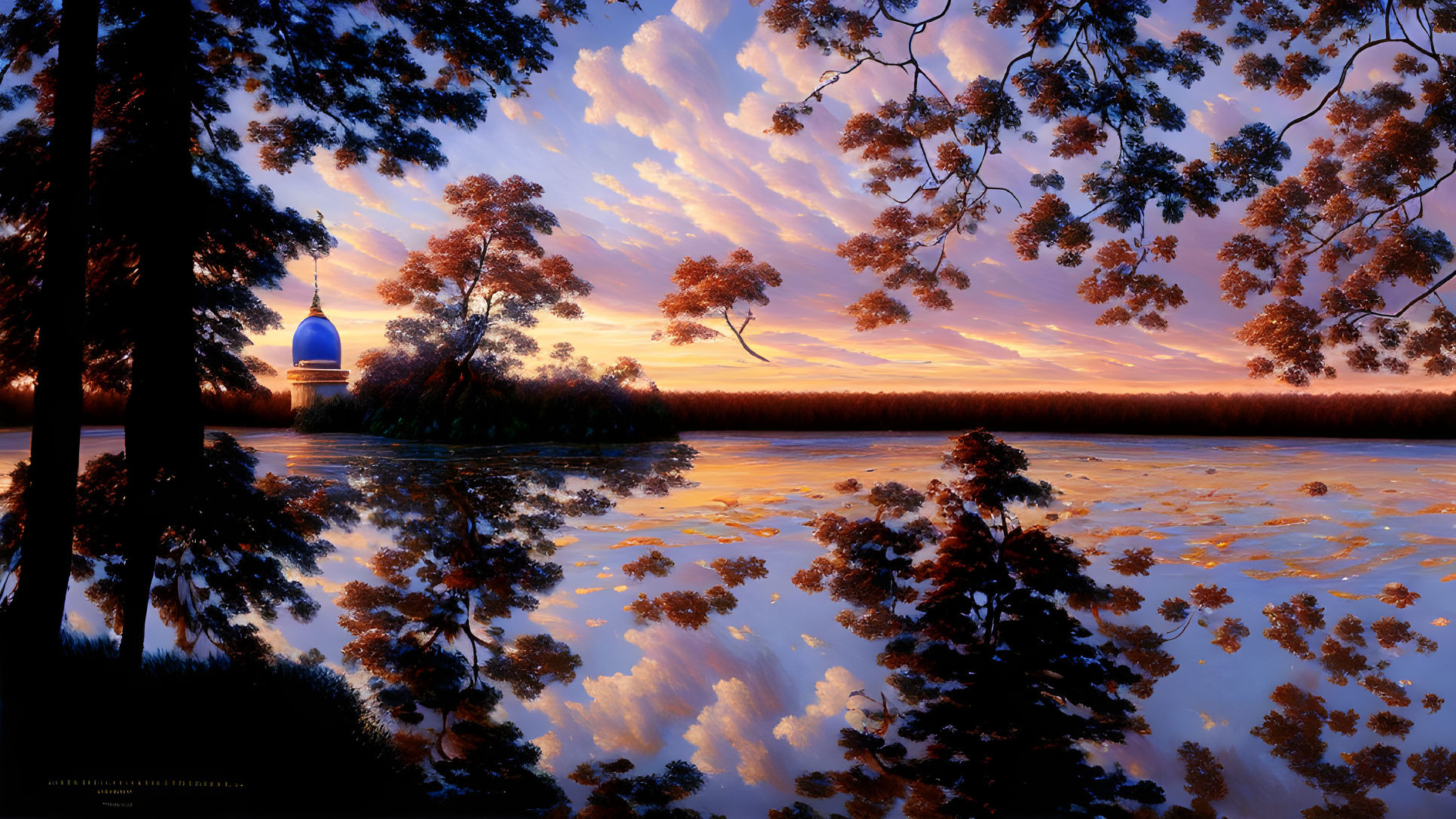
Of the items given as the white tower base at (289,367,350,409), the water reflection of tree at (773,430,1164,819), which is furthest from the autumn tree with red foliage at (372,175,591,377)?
the water reflection of tree at (773,430,1164,819)

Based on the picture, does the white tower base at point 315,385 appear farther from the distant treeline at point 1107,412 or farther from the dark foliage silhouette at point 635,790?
the dark foliage silhouette at point 635,790

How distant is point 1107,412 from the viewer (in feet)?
11.6

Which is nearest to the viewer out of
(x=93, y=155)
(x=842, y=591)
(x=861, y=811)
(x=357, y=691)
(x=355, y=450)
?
(x=861, y=811)

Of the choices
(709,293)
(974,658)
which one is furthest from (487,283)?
(974,658)

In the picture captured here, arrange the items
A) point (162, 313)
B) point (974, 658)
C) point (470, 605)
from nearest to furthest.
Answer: point (974, 658), point (470, 605), point (162, 313)

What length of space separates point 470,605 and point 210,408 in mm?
2403

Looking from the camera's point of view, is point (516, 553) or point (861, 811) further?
point (516, 553)

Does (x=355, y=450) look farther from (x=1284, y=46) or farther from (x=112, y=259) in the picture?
(x=1284, y=46)

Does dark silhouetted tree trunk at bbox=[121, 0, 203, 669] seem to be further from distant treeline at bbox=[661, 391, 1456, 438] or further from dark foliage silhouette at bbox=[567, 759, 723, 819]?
distant treeline at bbox=[661, 391, 1456, 438]

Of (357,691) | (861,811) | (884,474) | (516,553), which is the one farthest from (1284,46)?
(357,691)

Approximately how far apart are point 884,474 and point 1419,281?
2586 millimetres

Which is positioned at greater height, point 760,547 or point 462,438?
point 462,438

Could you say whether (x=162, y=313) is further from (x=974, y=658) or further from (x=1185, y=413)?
(x=1185, y=413)

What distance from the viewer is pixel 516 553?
3.08 metres
